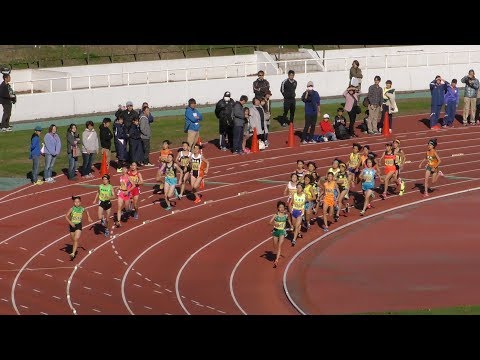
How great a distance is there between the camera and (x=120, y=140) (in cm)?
3369

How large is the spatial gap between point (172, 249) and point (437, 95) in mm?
14178

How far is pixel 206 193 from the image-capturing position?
3247cm

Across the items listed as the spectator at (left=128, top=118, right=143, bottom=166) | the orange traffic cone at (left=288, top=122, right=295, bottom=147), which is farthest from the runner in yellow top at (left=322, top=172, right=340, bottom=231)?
the orange traffic cone at (left=288, top=122, right=295, bottom=147)

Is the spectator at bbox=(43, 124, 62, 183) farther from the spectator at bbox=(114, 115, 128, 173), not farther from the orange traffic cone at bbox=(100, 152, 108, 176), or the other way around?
the spectator at bbox=(114, 115, 128, 173)

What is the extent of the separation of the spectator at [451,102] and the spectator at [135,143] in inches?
431

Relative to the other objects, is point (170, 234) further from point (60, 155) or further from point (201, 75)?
point (201, 75)

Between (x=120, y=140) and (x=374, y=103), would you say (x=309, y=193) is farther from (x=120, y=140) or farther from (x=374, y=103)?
(x=374, y=103)

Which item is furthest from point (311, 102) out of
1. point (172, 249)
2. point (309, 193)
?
point (172, 249)

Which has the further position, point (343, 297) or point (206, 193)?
point (206, 193)

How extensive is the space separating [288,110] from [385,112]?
3.22 meters

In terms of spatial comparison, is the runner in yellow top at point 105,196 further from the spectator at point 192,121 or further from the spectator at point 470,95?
the spectator at point 470,95

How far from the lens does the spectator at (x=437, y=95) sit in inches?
1544

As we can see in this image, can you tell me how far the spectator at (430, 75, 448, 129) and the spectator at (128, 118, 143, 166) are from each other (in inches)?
407
